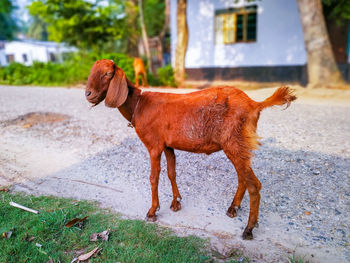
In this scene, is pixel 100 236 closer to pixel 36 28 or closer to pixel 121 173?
pixel 121 173

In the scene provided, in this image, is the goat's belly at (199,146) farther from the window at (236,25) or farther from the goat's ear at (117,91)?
the window at (236,25)

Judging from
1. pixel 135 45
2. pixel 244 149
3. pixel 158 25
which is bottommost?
pixel 244 149

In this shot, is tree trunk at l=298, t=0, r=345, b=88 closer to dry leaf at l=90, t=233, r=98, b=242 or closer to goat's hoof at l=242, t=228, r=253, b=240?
goat's hoof at l=242, t=228, r=253, b=240

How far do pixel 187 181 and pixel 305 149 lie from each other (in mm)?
2572

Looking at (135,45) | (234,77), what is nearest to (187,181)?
(234,77)

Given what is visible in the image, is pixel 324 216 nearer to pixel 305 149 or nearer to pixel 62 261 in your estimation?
pixel 305 149

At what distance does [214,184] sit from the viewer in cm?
417

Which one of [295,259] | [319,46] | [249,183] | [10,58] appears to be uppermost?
[10,58]

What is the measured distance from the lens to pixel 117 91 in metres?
2.83

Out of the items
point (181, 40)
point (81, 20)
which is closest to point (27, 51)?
point (81, 20)

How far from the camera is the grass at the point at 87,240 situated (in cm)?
266

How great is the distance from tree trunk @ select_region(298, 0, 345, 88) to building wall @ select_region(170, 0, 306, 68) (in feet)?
10.5

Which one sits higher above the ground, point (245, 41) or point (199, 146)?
point (245, 41)

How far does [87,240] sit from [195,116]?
1.75m
